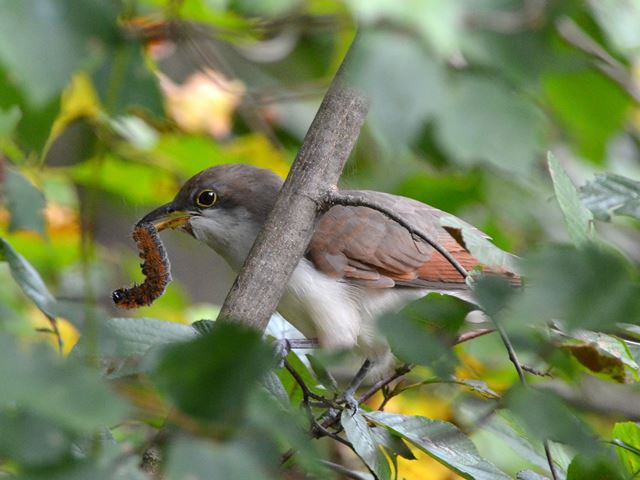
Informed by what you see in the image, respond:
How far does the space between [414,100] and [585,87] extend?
11.9ft

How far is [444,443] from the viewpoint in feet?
6.84

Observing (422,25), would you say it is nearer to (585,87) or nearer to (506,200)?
(585,87)

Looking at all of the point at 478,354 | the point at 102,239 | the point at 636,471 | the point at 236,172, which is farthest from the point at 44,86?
the point at 102,239

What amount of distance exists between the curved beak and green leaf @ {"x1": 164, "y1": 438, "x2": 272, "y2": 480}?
97.0 inches

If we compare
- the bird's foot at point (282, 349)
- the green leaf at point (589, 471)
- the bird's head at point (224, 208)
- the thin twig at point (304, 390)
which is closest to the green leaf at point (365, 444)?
the thin twig at point (304, 390)

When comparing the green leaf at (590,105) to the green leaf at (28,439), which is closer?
the green leaf at (28,439)

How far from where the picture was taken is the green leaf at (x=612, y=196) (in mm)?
2328

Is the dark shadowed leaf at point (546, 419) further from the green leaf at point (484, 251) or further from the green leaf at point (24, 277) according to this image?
the green leaf at point (24, 277)

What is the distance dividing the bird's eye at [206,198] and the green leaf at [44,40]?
2405 mm

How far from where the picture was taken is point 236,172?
11.7 feet

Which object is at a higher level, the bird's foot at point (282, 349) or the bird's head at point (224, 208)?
the bird's foot at point (282, 349)

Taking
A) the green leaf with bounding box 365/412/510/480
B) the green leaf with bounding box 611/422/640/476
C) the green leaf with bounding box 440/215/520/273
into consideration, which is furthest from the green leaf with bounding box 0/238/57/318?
the green leaf with bounding box 611/422/640/476

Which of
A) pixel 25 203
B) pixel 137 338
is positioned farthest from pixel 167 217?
Answer: pixel 137 338

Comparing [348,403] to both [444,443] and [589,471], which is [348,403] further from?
[589,471]
